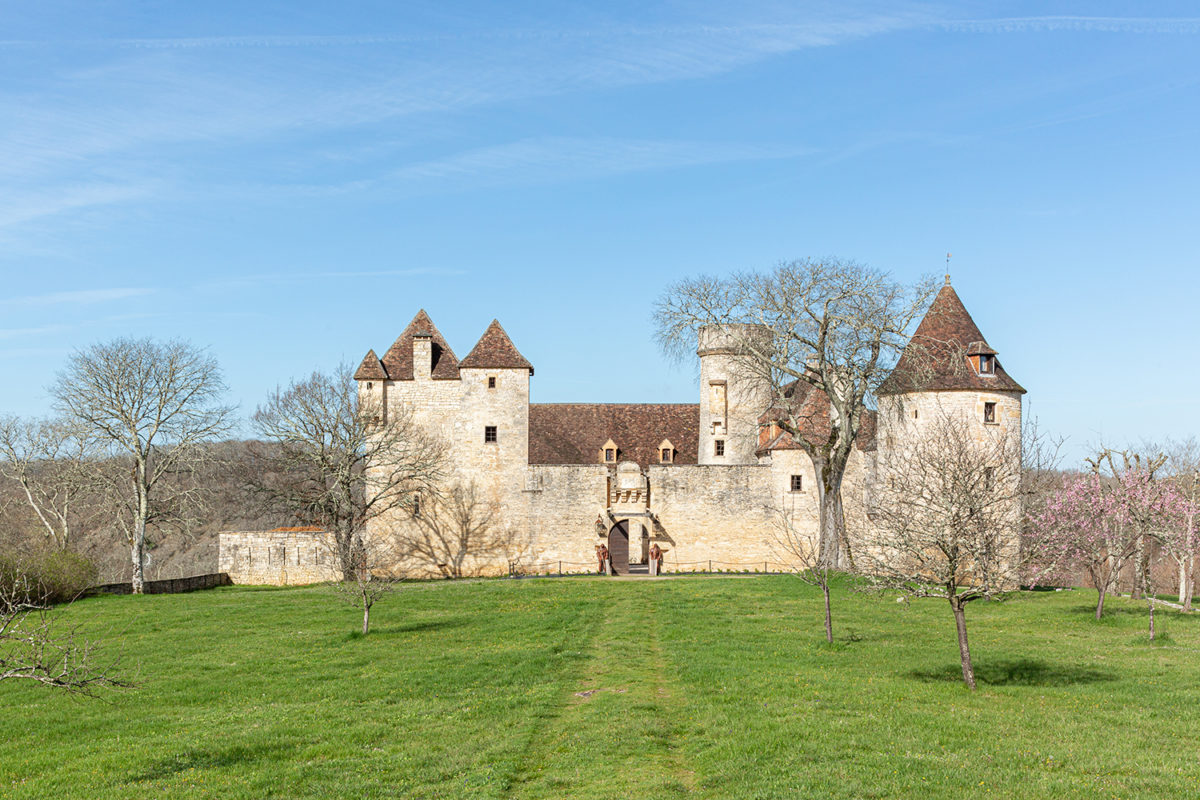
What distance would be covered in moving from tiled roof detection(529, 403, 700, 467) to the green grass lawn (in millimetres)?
20124

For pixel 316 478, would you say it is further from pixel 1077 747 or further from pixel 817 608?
pixel 1077 747

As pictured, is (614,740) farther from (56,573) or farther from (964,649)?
(56,573)

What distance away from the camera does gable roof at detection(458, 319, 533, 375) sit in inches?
1699

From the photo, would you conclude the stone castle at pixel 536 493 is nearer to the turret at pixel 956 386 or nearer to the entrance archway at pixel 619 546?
the entrance archway at pixel 619 546

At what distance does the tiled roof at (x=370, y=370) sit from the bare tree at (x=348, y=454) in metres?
0.56

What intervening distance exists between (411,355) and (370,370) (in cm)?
212

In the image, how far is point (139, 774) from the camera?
1133 centimetres

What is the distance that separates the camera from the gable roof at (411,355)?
143 feet

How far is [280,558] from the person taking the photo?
4275cm

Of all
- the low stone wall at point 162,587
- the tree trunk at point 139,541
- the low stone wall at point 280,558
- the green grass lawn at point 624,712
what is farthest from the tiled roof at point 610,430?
the green grass lawn at point 624,712

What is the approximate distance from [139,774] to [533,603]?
1782cm

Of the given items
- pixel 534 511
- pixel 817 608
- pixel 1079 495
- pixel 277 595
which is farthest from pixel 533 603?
pixel 1079 495

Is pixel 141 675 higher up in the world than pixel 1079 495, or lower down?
lower down

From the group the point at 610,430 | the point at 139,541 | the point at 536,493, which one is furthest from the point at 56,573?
the point at 610,430
